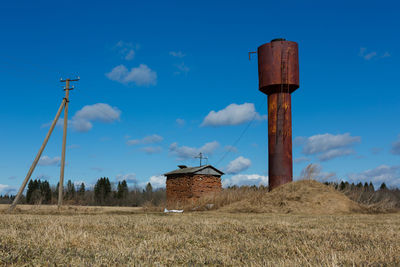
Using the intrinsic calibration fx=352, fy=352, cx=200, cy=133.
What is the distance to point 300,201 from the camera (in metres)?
17.8

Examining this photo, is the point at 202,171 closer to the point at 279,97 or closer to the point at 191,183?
the point at 191,183

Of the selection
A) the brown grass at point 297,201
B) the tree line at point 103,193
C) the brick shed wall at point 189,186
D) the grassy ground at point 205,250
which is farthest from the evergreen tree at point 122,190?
the grassy ground at point 205,250

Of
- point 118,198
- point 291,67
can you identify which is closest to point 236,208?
point 291,67

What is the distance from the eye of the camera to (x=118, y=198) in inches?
3497

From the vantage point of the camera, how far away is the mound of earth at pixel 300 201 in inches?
674

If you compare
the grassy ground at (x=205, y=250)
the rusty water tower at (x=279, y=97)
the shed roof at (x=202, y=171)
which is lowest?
the grassy ground at (x=205, y=250)

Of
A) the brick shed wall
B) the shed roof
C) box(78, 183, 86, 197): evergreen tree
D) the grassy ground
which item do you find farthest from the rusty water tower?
box(78, 183, 86, 197): evergreen tree

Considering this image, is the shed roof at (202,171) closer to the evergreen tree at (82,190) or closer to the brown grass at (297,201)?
the brown grass at (297,201)

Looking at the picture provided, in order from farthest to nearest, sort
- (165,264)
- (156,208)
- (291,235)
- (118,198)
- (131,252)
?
1. (118,198)
2. (156,208)
3. (291,235)
4. (131,252)
5. (165,264)

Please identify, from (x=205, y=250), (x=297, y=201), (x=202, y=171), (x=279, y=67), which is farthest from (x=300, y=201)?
(x=202, y=171)

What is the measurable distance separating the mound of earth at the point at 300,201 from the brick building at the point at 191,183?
449 inches

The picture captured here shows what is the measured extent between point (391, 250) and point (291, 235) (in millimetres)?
1682

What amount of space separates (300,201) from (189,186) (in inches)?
577

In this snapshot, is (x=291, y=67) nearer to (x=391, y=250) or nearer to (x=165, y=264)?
(x=391, y=250)
